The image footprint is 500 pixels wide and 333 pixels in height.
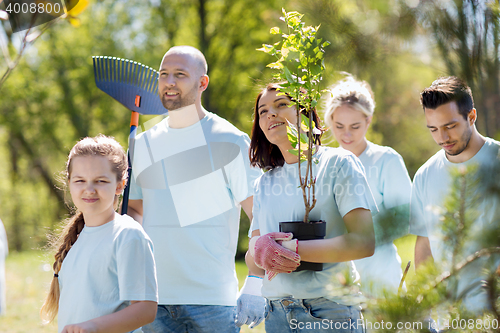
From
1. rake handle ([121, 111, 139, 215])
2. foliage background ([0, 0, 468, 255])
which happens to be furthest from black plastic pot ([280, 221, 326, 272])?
foliage background ([0, 0, 468, 255])

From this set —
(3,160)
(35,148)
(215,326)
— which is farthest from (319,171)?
(3,160)

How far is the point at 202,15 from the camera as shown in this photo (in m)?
11.6

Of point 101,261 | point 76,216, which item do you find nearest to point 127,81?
point 76,216

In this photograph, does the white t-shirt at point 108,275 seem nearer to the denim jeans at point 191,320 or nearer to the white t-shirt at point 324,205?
the white t-shirt at point 324,205

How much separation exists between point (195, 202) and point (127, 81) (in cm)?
82

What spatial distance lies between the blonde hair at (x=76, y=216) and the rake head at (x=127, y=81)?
0.80 metres

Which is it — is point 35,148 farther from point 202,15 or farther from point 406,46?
point 406,46

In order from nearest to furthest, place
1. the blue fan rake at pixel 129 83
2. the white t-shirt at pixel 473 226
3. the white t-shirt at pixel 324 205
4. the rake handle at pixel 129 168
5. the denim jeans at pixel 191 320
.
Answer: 1. the white t-shirt at pixel 473 226
2. the white t-shirt at pixel 324 205
3. the denim jeans at pixel 191 320
4. the rake handle at pixel 129 168
5. the blue fan rake at pixel 129 83

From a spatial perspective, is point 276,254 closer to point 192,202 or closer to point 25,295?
point 192,202

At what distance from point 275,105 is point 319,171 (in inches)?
13.0

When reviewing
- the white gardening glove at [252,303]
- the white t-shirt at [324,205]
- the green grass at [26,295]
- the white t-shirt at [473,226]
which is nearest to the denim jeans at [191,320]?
the white gardening glove at [252,303]

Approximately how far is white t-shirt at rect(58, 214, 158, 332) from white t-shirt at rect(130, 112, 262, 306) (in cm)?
58

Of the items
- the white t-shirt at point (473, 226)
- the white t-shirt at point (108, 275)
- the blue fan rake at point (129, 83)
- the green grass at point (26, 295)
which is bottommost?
the green grass at point (26, 295)

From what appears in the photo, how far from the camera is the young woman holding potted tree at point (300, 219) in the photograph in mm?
1479
